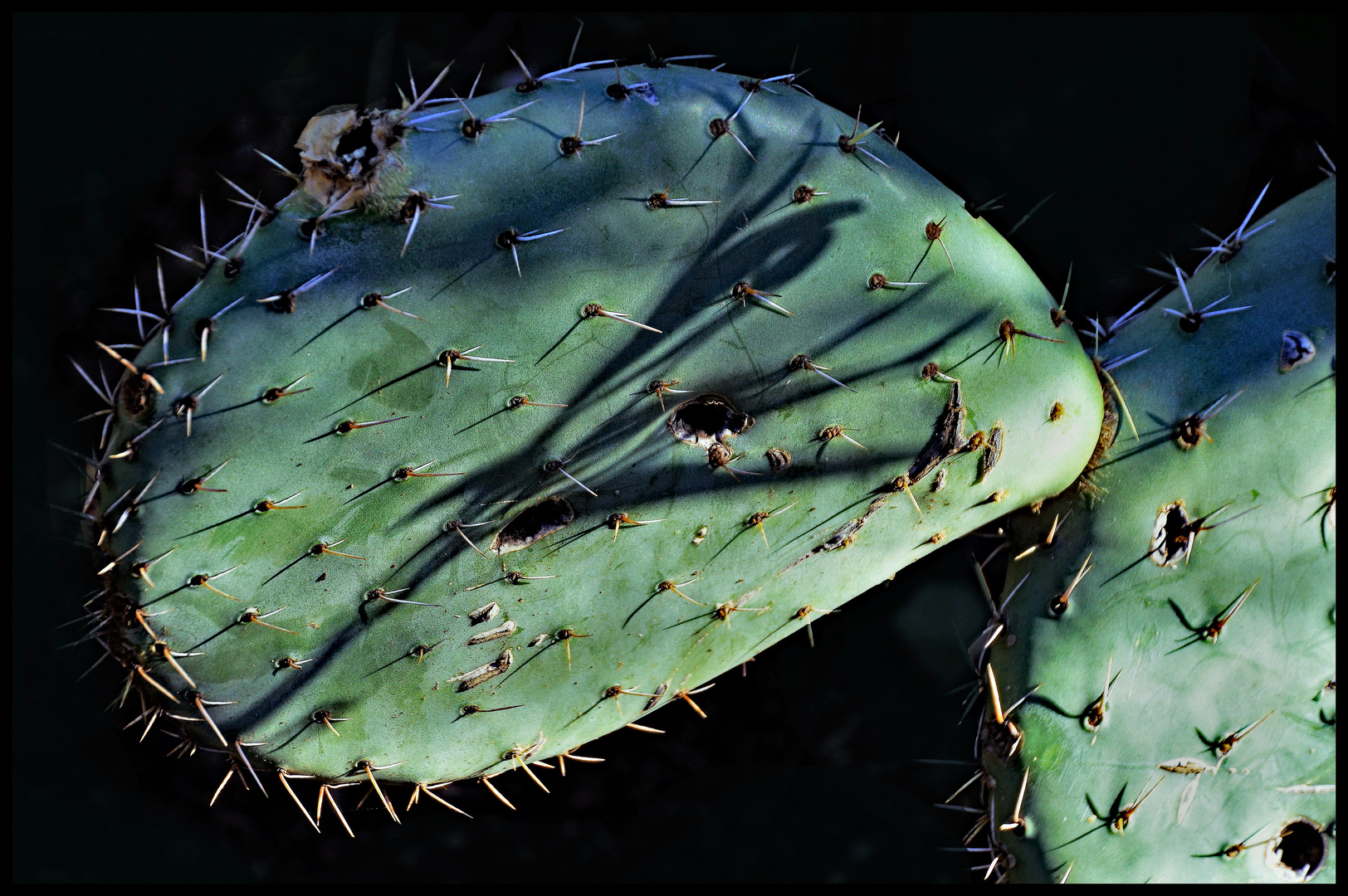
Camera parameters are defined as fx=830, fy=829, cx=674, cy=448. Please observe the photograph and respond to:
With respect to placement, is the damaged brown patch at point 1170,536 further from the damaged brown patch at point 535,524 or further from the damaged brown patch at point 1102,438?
the damaged brown patch at point 535,524

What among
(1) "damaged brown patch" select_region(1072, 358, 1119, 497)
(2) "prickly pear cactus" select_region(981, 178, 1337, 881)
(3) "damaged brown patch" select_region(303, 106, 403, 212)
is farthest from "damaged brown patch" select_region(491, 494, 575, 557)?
(1) "damaged brown patch" select_region(1072, 358, 1119, 497)

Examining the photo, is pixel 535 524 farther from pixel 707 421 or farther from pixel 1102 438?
pixel 1102 438

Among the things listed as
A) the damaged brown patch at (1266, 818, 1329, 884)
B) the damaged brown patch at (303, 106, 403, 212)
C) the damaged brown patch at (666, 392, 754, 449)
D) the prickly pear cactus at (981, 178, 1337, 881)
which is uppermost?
the damaged brown patch at (303, 106, 403, 212)

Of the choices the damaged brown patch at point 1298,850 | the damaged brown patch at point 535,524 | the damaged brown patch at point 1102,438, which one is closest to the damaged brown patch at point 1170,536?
the damaged brown patch at point 1102,438

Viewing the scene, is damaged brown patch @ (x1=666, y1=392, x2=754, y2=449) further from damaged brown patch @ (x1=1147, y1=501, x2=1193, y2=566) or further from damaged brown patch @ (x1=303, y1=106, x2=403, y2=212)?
damaged brown patch @ (x1=1147, y1=501, x2=1193, y2=566)

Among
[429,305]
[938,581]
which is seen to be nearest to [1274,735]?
[938,581]

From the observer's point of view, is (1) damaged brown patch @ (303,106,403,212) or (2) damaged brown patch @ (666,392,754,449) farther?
(2) damaged brown patch @ (666,392,754,449)

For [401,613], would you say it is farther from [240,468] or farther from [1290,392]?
[1290,392]
